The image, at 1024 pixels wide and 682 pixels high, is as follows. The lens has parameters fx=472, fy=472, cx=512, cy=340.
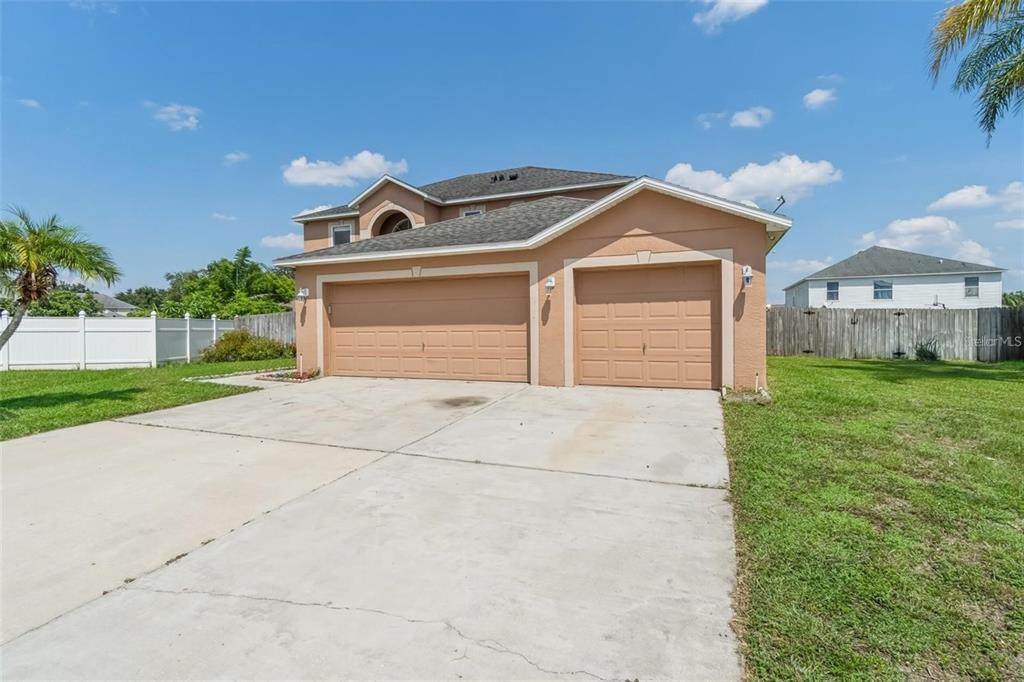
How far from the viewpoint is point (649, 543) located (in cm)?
321

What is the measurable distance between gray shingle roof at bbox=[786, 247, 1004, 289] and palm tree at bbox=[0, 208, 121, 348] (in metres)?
32.5

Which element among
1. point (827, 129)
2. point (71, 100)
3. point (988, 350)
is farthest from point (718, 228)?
point (71, 100)

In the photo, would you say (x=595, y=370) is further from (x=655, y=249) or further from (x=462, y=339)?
(x=462, y=339)

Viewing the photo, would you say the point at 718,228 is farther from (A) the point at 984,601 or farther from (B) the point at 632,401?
(A) the point at 984,601

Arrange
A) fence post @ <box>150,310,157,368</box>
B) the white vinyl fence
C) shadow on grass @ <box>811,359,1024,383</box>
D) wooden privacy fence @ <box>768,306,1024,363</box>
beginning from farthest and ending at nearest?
fence post @ <box>150,310,157,368</box> < wooden privacy fence @ <box>768,306,1024,363</box> < the white vinyl fence < shadow on grass @ <box>811,359,1024,383</box>

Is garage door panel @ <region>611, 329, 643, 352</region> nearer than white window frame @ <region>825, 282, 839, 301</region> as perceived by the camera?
Yes

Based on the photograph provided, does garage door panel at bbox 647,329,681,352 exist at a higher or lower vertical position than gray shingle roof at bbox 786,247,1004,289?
lower

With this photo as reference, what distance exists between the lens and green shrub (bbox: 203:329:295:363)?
58.9 feet

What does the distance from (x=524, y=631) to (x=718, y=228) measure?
8.33 m

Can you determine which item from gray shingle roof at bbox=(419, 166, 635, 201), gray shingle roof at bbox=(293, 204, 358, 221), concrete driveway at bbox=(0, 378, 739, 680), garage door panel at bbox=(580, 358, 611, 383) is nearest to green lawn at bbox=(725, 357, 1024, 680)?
concrete driveway at bbox=(0, 378, 739, 680)

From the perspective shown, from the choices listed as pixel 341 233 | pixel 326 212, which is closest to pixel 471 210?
pixel 341 233

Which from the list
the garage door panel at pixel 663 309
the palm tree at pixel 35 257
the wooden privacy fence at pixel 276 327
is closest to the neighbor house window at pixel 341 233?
the wooden privacy fence at pixel 276 327

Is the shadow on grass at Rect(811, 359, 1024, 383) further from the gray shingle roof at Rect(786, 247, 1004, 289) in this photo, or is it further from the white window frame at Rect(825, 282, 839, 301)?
the gray shingle roof at Rect(786, 247, 1004, 289)

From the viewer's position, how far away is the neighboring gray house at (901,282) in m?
25.8
